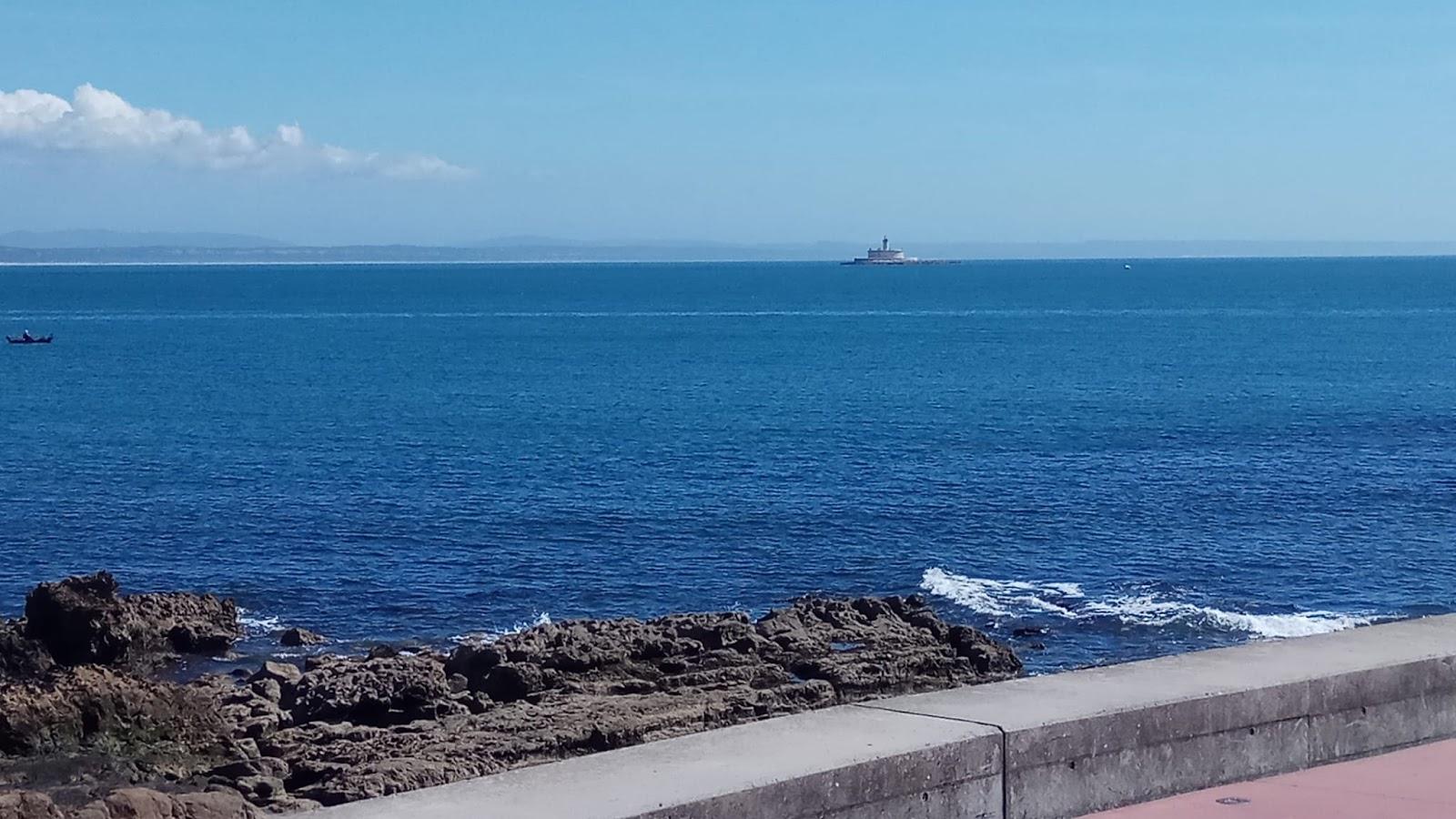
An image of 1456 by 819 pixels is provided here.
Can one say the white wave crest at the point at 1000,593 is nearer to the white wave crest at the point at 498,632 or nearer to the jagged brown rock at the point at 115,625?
the white wave crest at the point at 498,632

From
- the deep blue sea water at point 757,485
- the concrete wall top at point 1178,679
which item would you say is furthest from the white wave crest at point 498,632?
the concrete wall top at point 1178,679

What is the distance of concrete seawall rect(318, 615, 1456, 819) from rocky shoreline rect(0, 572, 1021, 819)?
521cm

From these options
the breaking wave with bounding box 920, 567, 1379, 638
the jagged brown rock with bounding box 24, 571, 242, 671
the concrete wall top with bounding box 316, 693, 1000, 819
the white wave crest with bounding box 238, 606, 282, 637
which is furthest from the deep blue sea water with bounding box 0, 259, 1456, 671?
the concrete wall top with bounding box 316, 693, 1000, 819

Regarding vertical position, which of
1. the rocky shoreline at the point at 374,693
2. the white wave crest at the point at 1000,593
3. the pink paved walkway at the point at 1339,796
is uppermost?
the pink paved walkway at the point at 1339,796

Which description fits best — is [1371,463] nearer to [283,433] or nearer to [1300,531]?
[1300,531]

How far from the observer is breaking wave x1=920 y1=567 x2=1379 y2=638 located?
2936cm

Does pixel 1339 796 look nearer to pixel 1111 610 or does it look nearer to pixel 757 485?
pixel 1111 610

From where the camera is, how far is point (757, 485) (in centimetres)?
4725

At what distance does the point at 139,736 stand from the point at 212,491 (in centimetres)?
2979

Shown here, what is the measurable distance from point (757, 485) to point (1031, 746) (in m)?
41.5

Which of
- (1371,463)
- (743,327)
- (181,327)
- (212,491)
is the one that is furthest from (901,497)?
(181,327)

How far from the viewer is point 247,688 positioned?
2306 cm

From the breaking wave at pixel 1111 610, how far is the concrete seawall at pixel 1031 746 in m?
22.5

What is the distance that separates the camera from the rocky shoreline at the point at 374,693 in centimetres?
1650
